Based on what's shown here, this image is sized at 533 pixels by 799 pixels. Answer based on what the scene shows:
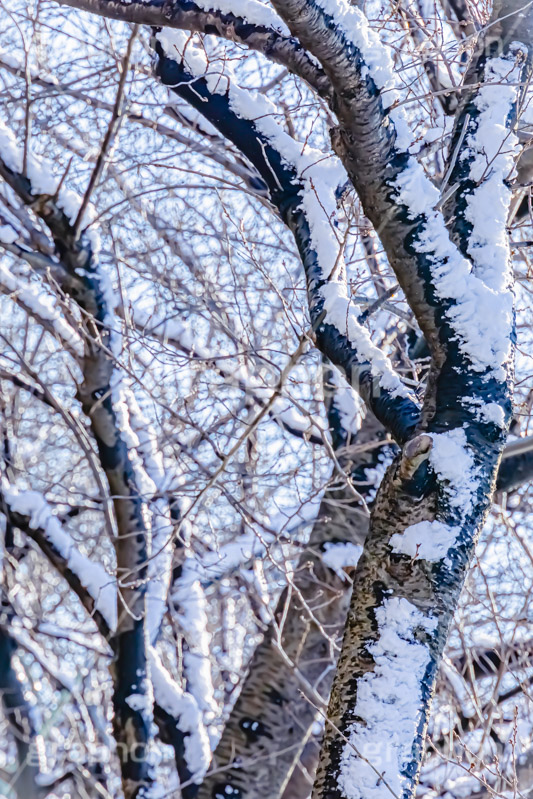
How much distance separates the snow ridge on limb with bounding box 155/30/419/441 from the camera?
2367 millimetres

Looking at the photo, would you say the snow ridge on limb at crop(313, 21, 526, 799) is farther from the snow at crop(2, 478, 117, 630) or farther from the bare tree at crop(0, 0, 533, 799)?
the snow at crop(2, 478, 117, 630)

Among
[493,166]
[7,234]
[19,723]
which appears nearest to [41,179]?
[7,234]

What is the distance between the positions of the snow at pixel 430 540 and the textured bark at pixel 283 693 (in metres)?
1.55

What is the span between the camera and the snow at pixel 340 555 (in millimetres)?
4109

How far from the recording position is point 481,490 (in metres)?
2.10

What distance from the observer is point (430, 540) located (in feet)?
6.68

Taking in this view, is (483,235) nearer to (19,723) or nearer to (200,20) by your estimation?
(200,20)

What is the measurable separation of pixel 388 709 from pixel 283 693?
2013 mm

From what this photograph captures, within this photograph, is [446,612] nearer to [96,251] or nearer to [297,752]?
[297,752]

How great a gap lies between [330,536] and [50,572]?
315 cm

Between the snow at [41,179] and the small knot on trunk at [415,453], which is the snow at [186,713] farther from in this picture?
the small knot on trunk at [415,453]

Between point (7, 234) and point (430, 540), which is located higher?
point (7, 234)

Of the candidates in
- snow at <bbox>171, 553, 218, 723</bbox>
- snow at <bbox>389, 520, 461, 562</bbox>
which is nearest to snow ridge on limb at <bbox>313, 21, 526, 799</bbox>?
snow at <bbox>389, 520, 461, 562</bbox>

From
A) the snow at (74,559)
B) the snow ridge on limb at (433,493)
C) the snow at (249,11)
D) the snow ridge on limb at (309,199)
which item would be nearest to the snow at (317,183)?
the snow ridge on limb at (309,199)
